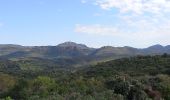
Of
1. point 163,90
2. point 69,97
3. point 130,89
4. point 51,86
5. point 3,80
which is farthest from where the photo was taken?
point 3,80

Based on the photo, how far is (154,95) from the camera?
1617 inches

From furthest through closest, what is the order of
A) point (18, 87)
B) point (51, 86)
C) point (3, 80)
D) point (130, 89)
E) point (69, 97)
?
point (3, 80), point (18, 87), point (51, 86), point (130, 89), point (69, 97)

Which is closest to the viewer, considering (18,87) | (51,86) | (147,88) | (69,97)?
(69,97)

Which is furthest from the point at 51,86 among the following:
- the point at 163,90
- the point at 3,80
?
the point at 3,80

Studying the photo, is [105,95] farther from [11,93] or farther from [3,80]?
A: [3,80]

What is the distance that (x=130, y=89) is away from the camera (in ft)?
130

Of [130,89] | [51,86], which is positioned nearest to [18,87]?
[51,86]

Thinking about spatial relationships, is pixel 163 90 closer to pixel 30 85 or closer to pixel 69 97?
pixel 30 85

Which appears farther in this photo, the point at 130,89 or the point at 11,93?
the point at 11,93

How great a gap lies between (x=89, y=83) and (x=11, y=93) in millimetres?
9838

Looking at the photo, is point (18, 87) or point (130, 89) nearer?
point (130, 89)

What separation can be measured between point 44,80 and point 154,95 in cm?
2010

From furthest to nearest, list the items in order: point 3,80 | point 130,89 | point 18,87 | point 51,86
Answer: point 3,80 < point 18,87 < point 51,86 < point 130,89

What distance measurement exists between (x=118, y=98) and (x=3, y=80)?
5820 centimetres
